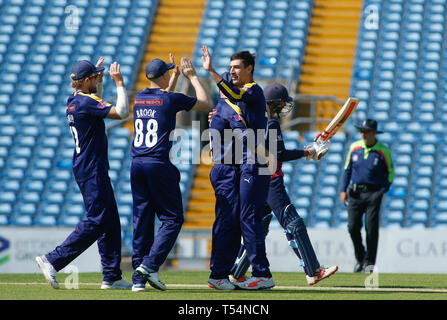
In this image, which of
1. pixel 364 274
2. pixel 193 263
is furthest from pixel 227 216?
pixel 193 263

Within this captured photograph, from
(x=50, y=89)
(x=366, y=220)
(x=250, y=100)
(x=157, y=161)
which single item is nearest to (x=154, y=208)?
(x=157, y=161)

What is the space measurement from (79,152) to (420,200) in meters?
10.8

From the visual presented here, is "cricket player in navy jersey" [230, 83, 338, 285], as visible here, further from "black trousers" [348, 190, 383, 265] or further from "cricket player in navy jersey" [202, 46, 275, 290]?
"black trousers" [348, 190, 383, 265]

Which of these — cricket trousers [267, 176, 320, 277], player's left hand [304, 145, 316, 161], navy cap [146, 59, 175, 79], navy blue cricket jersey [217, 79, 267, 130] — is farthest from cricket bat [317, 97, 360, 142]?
navy cap [146, 59, 175, 79]

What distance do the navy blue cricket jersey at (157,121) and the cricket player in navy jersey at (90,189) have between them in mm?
322

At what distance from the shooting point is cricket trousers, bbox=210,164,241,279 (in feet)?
25.8

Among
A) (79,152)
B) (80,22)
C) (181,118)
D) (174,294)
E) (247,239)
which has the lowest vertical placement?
(174,294)

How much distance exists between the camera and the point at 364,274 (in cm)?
1149

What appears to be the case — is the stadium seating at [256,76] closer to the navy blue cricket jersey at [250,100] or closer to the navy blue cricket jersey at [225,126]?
the navy blue cricket jersey at [225,126]

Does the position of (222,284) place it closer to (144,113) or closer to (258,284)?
(258,284)

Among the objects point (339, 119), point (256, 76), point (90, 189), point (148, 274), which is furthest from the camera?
point (256, 76)

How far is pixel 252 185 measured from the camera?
7.77 metres

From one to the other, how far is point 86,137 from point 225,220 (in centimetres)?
153

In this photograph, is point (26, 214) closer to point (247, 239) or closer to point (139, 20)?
point (139, 20)
